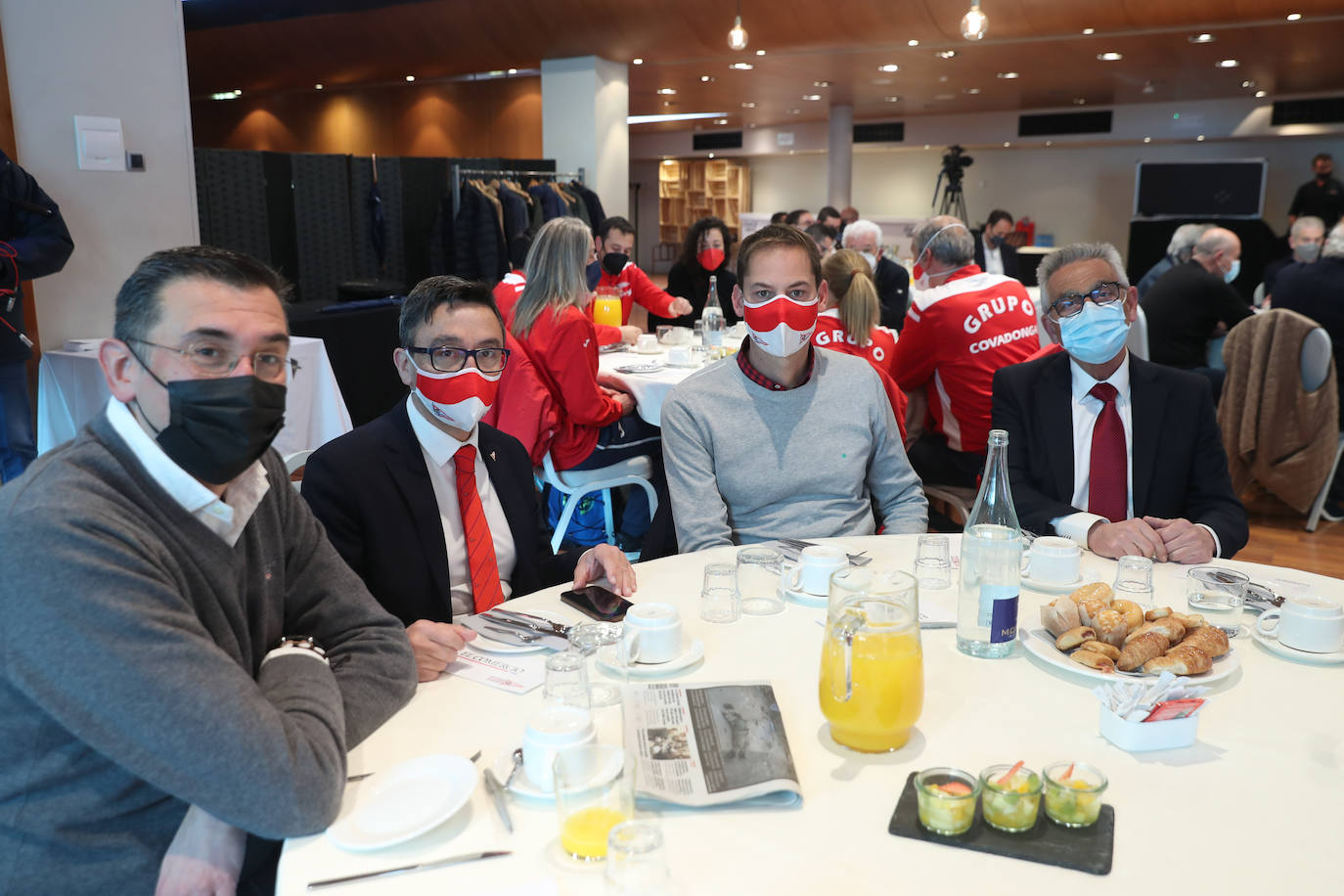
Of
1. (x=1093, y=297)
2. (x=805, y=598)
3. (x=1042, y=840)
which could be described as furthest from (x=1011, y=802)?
(x=1093, y=297)

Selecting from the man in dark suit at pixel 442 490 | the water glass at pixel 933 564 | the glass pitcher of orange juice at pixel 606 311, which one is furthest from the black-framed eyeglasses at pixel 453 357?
the glass pitcher of orange juice at pixel 606 311

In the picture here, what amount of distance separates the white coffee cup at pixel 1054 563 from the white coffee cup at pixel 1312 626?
34 cm

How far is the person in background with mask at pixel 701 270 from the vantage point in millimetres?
6793

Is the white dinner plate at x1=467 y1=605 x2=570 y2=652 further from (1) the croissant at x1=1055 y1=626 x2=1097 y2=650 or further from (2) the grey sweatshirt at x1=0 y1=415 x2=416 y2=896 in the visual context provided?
(1) the croissant at x1=1055 y1=626 x2=1097 y2=650

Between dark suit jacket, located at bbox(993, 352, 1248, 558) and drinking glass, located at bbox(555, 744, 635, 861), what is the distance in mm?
1500

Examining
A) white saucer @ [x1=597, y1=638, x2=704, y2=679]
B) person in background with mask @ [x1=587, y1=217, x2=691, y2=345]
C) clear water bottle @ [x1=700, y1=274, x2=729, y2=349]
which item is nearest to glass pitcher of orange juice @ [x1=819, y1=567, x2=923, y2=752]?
white saucer @ [x1=597, y1=638, x2=704, y2=679]

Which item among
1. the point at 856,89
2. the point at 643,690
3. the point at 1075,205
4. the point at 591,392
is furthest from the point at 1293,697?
the point at 1075,205

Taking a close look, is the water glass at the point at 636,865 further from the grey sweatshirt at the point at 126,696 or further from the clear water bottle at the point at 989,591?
the clear water bottle at the point at 989,591

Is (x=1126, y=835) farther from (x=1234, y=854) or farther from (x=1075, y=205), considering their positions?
(x=1075, y=205)

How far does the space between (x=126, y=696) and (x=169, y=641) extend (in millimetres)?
65

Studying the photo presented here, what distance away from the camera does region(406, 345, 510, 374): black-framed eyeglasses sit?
6.48 ft

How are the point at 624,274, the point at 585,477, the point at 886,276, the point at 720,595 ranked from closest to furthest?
the point at 720,595, the point at 585,477, the point at 624,274, the point at 886,276

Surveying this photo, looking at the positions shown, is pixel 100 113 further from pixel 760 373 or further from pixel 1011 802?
pixel 1011 802

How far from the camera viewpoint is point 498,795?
109 centimetres
